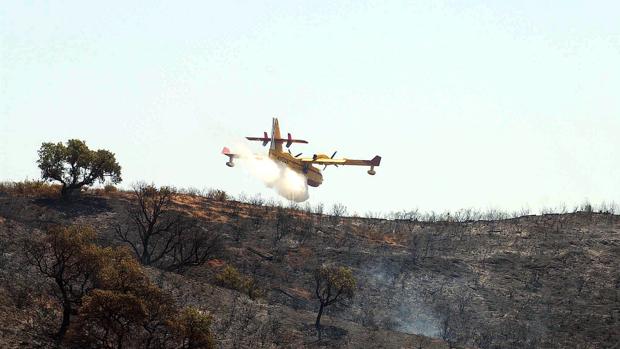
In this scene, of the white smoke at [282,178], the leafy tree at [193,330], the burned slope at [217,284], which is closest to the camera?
the leafy tree at [193,330]

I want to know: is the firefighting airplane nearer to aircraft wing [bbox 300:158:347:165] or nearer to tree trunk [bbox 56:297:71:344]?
aircraft wing [bbox 300:158:347:165]

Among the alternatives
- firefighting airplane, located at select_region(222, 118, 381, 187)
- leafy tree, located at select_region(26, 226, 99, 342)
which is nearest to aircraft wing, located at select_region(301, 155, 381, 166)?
firefighting airplane, located at select_region(222, 118, 381, 187)

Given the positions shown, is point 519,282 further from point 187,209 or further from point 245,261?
point 187,209

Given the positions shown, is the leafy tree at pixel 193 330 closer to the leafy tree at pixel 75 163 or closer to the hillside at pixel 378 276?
the hillside at pixel 378 276

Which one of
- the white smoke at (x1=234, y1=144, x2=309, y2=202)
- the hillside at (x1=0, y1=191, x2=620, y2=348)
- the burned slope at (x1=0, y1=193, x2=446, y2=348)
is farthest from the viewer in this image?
the white smoke at (x1=234, y1=144, x2=309, y2=202)

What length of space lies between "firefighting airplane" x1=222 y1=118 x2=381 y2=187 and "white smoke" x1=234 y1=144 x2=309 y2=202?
633mm

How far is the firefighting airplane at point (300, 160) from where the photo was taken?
87812 mm

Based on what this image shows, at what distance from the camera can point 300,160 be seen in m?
87.8

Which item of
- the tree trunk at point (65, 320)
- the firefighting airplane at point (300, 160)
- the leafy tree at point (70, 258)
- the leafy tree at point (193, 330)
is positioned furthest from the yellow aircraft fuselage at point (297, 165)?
the leafy tree at point (193, 330)

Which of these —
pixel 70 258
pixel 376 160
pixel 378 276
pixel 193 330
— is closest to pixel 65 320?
pixel 70 258

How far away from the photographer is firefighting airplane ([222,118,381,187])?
3457 inches

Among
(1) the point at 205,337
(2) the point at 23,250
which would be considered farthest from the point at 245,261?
(1) the point at 205,337

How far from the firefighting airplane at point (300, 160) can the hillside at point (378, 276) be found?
5244 mm

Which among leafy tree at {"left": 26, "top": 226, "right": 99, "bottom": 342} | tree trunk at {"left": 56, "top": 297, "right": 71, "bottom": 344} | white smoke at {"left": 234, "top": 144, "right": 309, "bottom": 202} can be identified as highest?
white smoke at {"left": 234, "top": 144, "right": 309, "bottom": 202}
